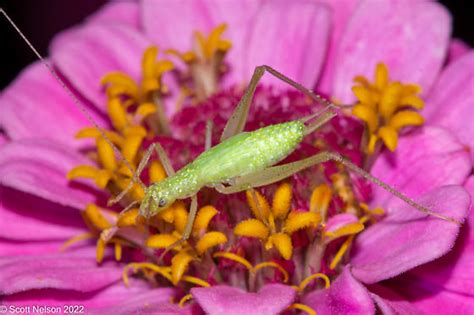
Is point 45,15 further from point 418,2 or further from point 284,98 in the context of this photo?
point 418,2

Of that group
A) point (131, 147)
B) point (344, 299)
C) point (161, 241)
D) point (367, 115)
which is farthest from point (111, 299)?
point (367, 115)

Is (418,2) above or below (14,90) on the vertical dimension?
below

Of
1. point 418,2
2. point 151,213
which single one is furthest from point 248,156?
point 418,2

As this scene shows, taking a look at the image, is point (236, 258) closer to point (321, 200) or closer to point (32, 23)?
point (321, 200)

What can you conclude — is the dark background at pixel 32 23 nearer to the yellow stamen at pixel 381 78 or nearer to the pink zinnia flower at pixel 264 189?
the pink zinnia flower at pixel 264 189

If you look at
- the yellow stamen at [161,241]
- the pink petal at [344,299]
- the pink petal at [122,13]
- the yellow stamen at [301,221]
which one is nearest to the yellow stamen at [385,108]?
the yellow stamen at [301,221]

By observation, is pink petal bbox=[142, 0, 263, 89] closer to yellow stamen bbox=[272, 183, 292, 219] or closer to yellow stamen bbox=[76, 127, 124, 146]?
yellow stamen bbox=[76, 127, 124, 146]
